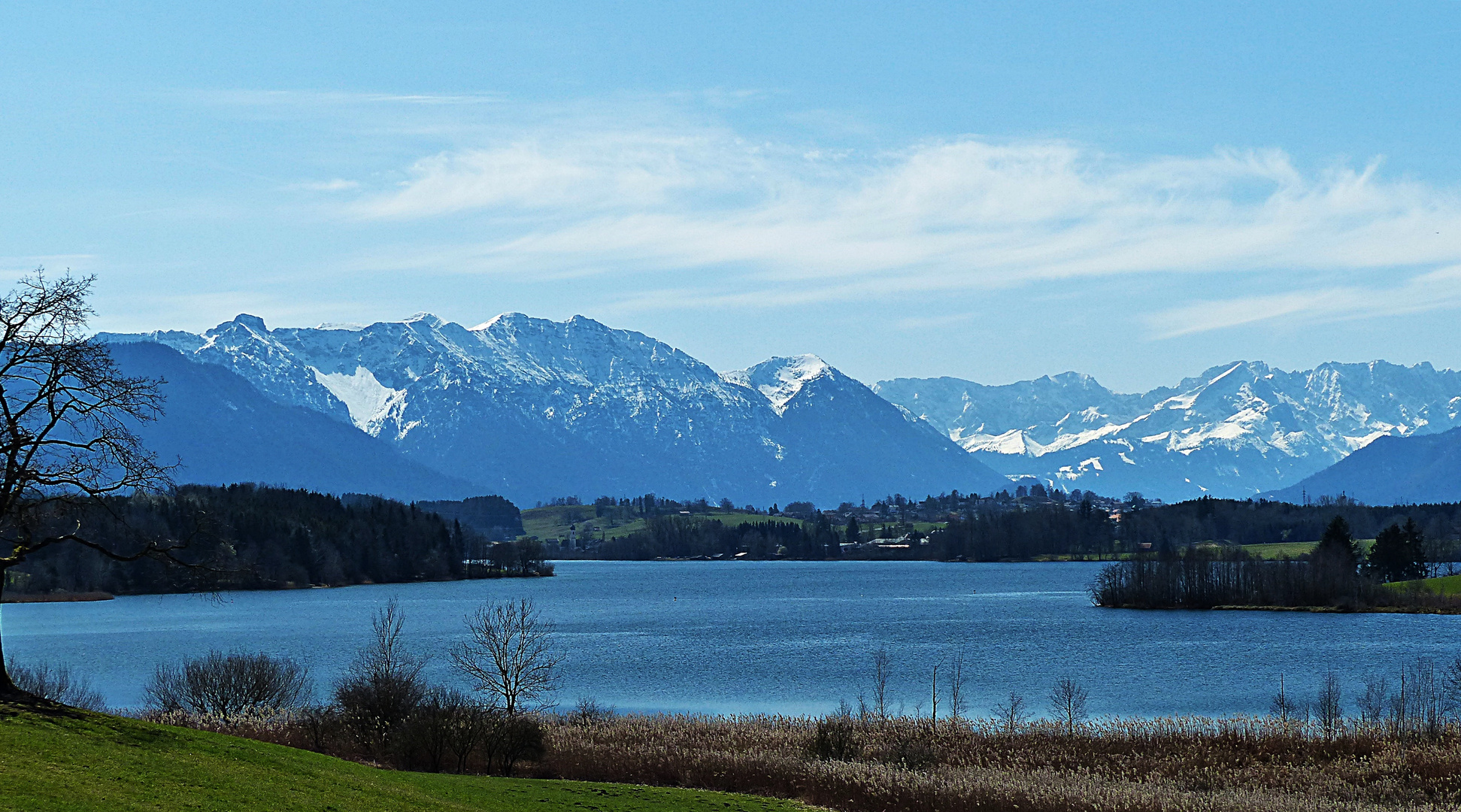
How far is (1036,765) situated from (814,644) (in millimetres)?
57319

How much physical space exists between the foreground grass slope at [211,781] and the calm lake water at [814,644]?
3189 centimetres

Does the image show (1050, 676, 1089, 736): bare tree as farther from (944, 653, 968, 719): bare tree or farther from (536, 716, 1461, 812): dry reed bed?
(944, 653, 968, 719): bare tree

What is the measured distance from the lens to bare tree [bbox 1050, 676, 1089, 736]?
52997 mm

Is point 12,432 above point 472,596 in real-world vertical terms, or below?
above

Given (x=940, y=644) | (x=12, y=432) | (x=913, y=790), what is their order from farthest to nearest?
(x=940, y=644) → (x=913, y=790) → (x=12, y=432)

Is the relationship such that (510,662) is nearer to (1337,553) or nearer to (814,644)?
(814,644)

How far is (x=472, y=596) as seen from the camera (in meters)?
171

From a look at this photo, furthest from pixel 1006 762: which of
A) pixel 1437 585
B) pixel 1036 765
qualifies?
pixel 1437 585

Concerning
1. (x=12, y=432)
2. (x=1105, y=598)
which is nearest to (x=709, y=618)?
(x=1105, y=598)

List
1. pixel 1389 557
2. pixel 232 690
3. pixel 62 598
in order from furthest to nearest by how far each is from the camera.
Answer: pixel 62 598 < pixel 1389 557 < pixel 232 690

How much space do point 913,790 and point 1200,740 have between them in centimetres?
1362

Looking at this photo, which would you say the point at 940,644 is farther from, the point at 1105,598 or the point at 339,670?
the point at 1105,598

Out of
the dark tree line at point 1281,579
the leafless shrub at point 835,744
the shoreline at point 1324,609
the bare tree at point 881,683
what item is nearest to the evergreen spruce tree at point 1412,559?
the dark tree line at point 1281,579

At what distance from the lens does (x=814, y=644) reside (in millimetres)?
99125
